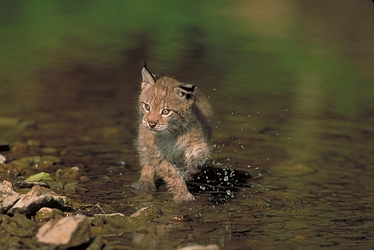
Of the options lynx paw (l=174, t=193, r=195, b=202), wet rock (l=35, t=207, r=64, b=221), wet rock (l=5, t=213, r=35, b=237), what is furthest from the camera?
lynx paw (l=174, t=193, r=195, b=202)

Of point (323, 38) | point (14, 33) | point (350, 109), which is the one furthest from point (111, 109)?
point (323, 38)

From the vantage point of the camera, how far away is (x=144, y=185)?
A: 10812mm

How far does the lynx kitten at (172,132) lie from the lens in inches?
402

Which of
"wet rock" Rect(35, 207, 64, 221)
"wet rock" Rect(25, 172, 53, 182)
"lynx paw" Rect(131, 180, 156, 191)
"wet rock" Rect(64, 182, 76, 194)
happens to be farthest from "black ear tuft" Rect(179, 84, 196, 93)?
"wet rock" Rect(35, 207, 64, 221)

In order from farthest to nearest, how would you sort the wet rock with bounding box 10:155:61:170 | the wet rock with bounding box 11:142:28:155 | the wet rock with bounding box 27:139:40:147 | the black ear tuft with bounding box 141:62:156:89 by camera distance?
the wet rock with bounding box 27:139:40:147, the wet rock with bounding box 11:142:28:155, the wet rock with bounding box 10:155:61:170, the black ear tuft with bounding box 141:62:156:89

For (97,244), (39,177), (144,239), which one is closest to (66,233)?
(97,244)

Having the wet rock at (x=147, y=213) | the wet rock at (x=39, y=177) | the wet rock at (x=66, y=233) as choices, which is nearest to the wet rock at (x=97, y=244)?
the wet rock at (x=66, y=233)

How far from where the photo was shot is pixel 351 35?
21.0m

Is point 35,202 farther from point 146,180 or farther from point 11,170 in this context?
point 11,170

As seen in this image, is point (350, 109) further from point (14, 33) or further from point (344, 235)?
point (14, 33)

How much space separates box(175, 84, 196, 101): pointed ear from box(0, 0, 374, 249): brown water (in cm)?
125

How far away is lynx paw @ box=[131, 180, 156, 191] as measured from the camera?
10.8 m

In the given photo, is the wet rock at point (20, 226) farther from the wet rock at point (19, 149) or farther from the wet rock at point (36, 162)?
the wet rock at point (19, 149)

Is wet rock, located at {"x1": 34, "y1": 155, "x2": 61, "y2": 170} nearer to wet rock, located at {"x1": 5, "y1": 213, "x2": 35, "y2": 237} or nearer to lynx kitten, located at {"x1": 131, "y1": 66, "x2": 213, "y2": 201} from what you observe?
lynx kitten, located at {"x1": 131, "y1": 66, "x2": 213, "y2": 201}
